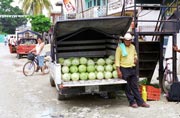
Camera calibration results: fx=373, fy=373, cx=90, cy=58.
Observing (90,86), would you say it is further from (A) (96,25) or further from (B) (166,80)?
(B) (166,80)

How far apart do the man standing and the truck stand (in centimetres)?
22

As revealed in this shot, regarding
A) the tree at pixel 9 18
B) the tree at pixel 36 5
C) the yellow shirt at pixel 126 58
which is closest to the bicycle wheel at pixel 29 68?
the yellow shirt at pixel 126 58

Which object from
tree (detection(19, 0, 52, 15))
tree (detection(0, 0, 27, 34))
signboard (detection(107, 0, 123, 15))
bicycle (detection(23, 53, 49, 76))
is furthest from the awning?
tree (detection(0, 0, 27, 34))

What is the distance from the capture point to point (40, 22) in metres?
48.2

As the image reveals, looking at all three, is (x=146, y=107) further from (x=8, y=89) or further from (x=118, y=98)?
(x=8, y=89)

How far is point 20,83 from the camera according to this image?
14242 mm

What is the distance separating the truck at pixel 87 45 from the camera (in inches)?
365

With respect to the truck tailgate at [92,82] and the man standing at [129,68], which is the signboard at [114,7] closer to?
the man standing at [129,68]

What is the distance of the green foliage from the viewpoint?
48.0m

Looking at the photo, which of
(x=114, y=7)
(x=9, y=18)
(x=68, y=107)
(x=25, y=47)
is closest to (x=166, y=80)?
(x=68, y=107)

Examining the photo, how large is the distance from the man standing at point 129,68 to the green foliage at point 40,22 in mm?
39398

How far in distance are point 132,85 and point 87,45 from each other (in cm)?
246

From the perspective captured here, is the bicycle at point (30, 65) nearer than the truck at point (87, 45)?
No

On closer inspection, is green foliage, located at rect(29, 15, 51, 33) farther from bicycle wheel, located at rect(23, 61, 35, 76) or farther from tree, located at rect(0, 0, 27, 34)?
tree, located at rect(0, 0, 27, 34)
